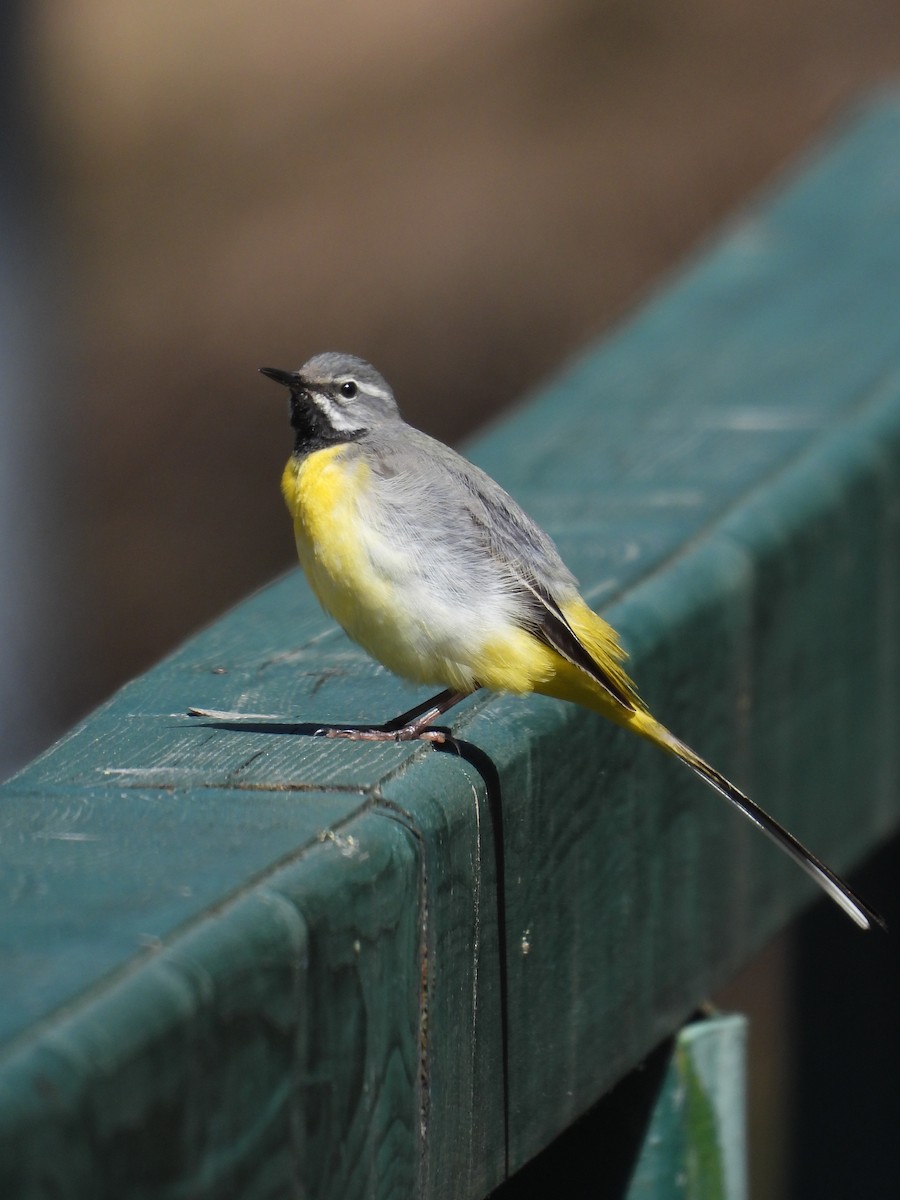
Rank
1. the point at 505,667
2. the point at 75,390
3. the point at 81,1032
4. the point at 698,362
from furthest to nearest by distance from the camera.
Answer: the point at 75,390
the point at 698,362
the point at 505,667
the point at 81,1032

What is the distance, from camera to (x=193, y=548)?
1266 centimetres

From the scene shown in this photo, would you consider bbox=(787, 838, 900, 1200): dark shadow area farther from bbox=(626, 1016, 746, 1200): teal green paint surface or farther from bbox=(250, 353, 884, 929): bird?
bbox=(250, 353, 884, 929): bird

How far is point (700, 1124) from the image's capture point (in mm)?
3906

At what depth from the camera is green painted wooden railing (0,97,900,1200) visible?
2174mm

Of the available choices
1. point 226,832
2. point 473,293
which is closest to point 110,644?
point 473,293

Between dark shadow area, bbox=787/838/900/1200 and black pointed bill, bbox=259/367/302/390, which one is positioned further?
dark shadow area, bbox=787/838/900/1200

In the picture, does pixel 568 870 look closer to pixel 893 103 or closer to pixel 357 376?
pixel 357 376

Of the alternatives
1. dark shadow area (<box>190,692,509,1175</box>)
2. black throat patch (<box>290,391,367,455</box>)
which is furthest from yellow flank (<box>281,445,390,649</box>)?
dark shadow area (<box>190,692,509,1175</box>)

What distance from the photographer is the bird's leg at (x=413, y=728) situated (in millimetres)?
3365

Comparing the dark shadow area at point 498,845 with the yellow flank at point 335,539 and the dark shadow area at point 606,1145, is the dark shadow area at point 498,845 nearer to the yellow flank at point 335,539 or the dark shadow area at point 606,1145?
the yellow flank at point 335,539

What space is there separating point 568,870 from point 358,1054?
951 millimetres

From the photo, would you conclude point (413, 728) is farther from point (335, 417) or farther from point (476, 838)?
point (335, 417)

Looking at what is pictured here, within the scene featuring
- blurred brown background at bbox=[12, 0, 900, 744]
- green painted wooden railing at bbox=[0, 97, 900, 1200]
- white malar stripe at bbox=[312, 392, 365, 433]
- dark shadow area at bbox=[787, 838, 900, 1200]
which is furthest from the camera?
blurred brown background at bbox=[12, 0, 900, 744]

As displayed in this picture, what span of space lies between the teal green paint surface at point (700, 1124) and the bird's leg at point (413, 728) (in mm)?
920
